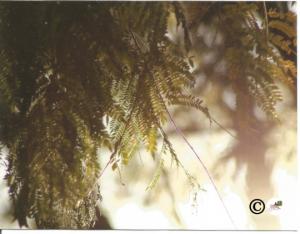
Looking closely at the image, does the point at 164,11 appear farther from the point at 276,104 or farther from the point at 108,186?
the point at 108,186

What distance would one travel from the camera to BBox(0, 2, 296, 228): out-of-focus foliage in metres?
1.93

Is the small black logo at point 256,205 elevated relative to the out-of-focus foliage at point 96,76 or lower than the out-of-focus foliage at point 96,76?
lower

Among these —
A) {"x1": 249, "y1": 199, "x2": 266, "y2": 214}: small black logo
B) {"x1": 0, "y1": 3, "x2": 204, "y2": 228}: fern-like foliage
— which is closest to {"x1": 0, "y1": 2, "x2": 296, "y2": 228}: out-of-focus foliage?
{"x1": 0, "y1": 3, "x2": 204, "y2": 228}: fern-like foliage

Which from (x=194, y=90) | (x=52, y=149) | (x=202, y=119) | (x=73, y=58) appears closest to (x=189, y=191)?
(x=202, y=119)

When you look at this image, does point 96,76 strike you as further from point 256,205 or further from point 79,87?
point 256,205

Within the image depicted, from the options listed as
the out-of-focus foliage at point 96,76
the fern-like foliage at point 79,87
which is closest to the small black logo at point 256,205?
the out-of-focus foliage at point 96,76

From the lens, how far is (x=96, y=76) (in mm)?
1948

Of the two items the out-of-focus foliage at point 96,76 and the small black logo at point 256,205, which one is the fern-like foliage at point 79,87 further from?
the small black logo at point 256,205

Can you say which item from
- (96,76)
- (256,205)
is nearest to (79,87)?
(96,76)

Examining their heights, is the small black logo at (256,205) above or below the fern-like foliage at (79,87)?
below

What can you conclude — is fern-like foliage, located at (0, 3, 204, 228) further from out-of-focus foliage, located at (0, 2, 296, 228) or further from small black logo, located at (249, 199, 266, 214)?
small black logo, located at (249, 199, 266, 214)

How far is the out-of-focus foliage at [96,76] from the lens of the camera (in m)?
1.93

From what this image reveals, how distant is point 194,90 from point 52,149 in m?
0.66

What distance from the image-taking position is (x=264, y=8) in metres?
1.94
